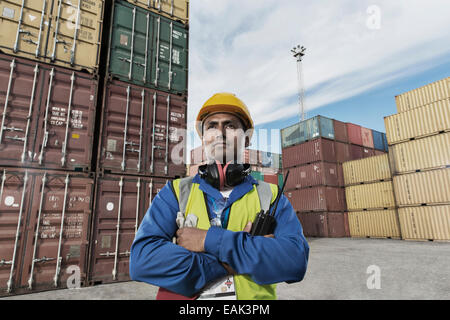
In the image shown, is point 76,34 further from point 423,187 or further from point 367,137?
point 367,137

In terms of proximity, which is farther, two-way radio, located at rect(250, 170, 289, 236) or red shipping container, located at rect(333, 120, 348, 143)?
red shipping container, located at rect(333, 120, 348, 143)

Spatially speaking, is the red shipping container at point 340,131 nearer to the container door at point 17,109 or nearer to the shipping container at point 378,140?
the shipping container at point 378,140

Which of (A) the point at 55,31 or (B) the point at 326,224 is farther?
(B) the point at 326,224

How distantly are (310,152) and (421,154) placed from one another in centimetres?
749

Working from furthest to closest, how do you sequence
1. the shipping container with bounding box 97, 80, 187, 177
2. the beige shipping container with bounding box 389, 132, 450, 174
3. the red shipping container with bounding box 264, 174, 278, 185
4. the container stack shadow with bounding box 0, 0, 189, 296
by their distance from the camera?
the red shipping container with bounding box 264, 174, 278, 185, the beige shipping container with bounding box 389, 132, 450, 174, the shipping container with bounding box 97, 80, 187, 177, the container stack shadow with bounding box 0, 0, 189, 296

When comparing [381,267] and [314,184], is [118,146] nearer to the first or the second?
[381,267]

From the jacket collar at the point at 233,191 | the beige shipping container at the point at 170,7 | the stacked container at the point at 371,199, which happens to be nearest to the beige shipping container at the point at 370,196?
the stacked container at the point at 371,199

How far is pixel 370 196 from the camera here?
1827 centimetres

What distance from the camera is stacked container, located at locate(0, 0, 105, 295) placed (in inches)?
216

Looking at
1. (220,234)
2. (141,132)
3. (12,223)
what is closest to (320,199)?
(141,132)

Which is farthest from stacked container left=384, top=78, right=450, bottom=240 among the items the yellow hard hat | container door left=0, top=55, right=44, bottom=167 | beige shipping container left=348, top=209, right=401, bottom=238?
container door left=0, top=55, right=44, bottom=167

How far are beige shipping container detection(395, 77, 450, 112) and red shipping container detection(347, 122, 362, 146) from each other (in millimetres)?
5990

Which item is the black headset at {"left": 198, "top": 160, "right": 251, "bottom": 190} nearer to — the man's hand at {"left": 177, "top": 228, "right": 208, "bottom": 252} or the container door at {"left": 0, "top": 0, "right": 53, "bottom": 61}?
the man's hand at {"left": 177, "top": 228, "right": 208, "bottom": 252}

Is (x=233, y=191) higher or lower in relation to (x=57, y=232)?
higher
